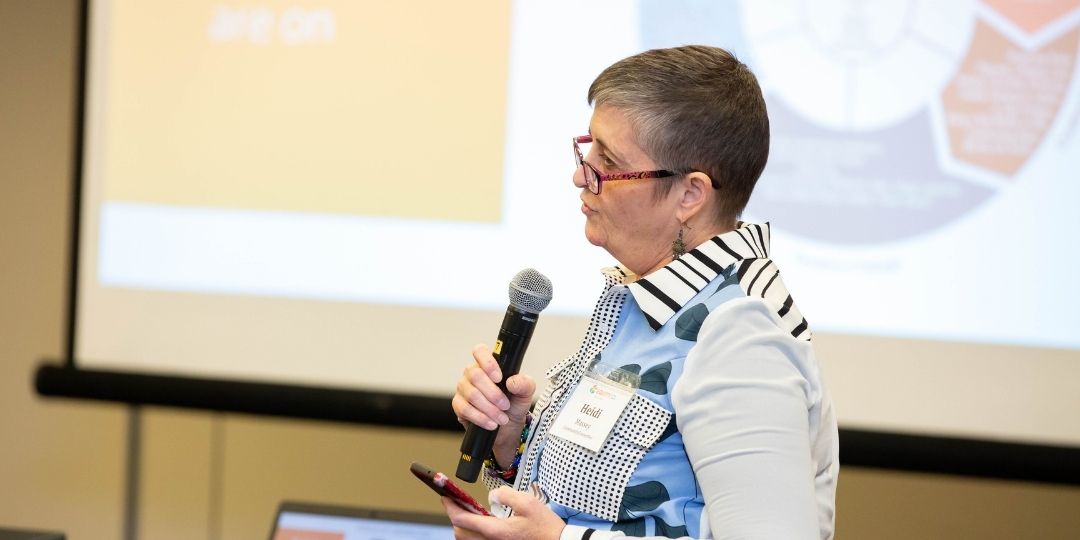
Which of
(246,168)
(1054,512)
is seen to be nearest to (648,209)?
(246,168)

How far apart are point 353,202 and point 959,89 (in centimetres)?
152

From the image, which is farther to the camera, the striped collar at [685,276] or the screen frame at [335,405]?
the screen frame at [335,405]

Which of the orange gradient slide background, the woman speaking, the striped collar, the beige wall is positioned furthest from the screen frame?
the striped collar

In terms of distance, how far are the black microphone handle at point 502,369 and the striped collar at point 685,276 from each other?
17 centimetres

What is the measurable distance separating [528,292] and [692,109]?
13.0 inches

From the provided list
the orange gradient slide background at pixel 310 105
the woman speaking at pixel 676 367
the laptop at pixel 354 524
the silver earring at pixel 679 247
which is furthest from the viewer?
the orange gradient slide background at pixel 310 105

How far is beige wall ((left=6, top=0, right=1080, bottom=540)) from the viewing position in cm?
323

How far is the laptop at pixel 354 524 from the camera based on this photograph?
221cm

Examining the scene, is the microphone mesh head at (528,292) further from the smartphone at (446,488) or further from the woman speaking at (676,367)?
the smartphone at (446,488)

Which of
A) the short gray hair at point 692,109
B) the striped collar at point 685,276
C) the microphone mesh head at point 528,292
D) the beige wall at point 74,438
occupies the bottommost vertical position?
the beige wall at point 74,438

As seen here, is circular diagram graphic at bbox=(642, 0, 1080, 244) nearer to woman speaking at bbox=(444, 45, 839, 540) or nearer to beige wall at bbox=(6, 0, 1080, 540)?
woman speaking at bbox=(444, 45, 839, 540)

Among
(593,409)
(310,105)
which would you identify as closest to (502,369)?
(593,409)

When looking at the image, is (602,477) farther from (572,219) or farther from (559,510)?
(572,219)

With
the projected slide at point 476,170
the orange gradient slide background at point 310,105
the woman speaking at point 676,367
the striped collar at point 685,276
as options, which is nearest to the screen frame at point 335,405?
the projected slide at point 476,170
